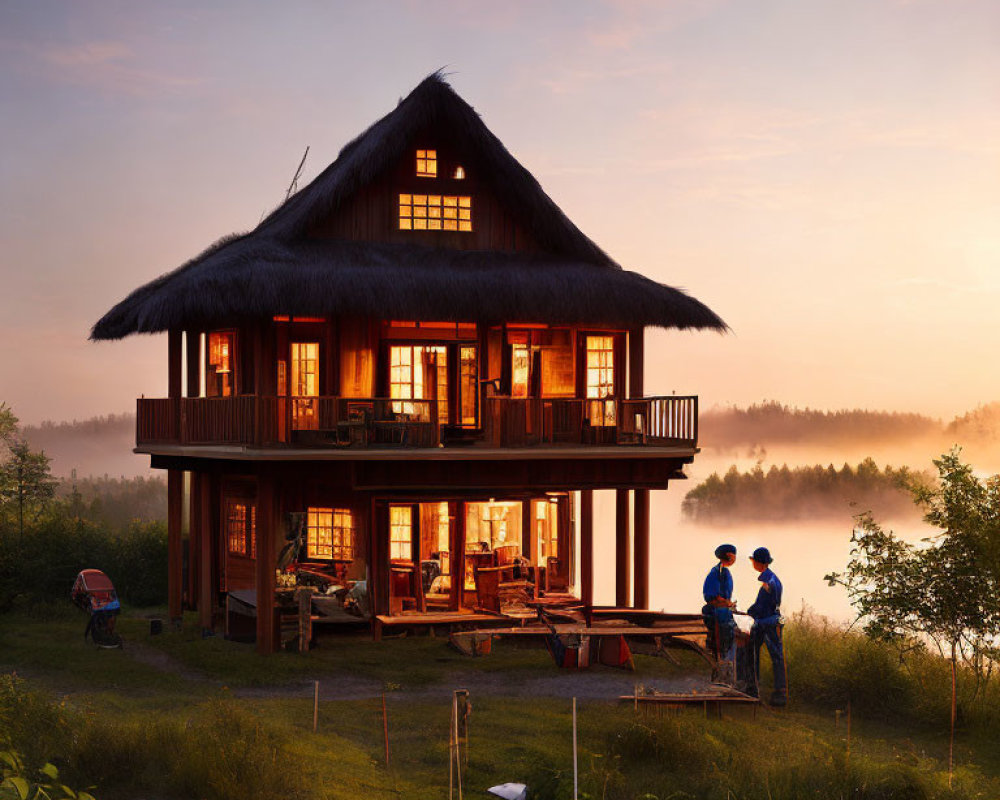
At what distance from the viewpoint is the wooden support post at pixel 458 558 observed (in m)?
21.8

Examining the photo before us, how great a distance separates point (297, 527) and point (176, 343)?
4.51m

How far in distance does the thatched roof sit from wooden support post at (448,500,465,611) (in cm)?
379

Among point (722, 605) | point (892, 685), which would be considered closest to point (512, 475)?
point (722, 605)

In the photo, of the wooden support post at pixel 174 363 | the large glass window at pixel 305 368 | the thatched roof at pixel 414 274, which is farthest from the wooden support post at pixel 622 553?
the wooden support post at pixel 174 363

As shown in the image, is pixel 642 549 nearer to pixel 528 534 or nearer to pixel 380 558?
pixel 528 534

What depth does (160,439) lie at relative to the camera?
2214 cm

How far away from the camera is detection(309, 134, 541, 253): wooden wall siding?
22578 millimetres

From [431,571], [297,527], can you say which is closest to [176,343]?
[297,527]

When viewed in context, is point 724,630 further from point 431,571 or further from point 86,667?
point 86,667

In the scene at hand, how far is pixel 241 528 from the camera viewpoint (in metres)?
23.8

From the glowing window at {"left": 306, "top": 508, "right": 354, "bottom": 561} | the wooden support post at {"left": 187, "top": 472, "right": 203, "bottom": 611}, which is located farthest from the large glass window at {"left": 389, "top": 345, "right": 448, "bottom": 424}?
the wooden support post at {"left": 187, "top": 472, "right": 203, "bottom": 611}

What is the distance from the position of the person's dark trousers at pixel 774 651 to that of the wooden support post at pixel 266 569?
814cm

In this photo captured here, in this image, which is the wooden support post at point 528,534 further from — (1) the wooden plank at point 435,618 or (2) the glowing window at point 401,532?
(1) the wooden plank at point 435,618

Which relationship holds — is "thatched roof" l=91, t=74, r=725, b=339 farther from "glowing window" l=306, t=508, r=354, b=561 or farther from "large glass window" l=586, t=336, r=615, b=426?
"glowing window" l=306, t=508, r=354, b=561
